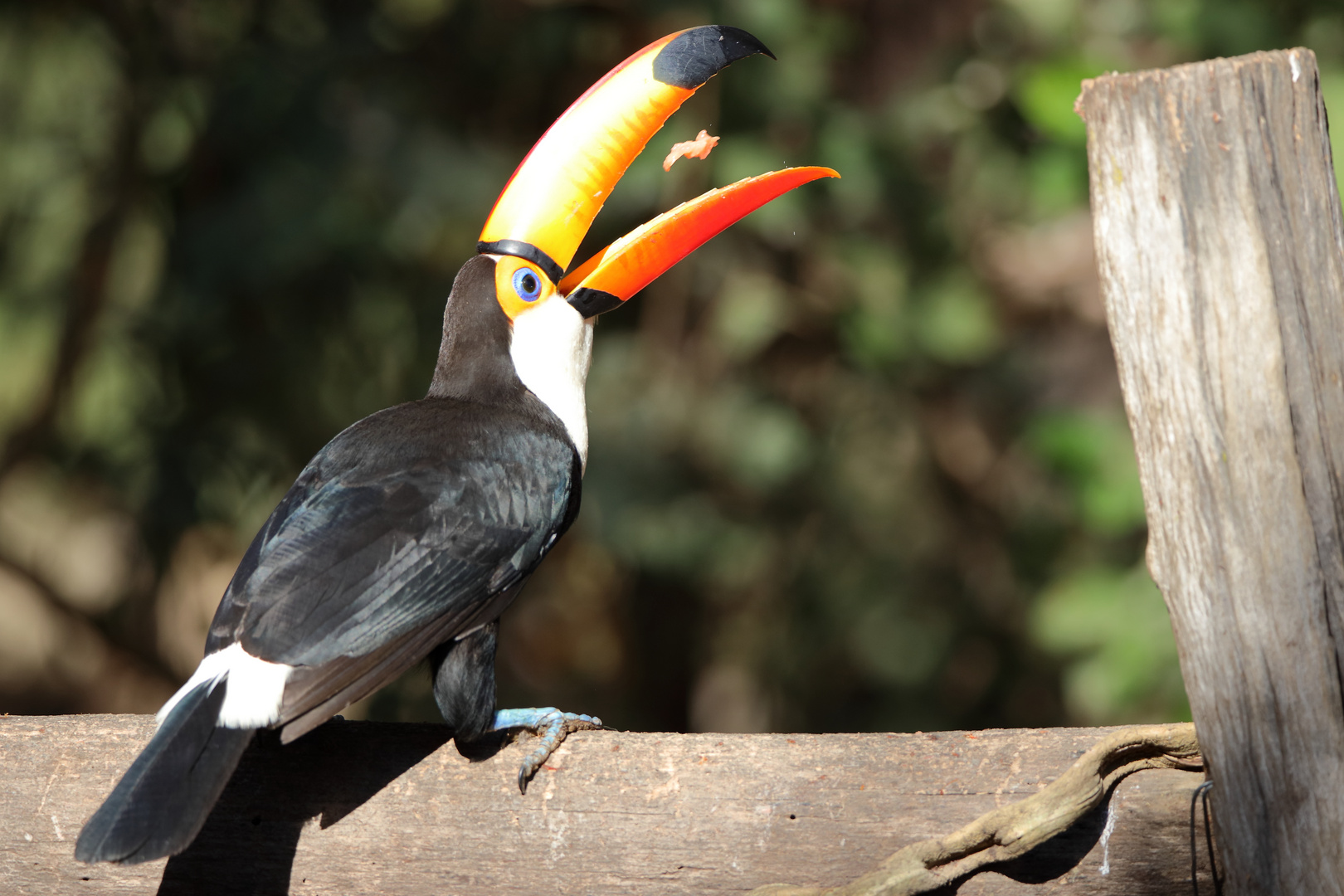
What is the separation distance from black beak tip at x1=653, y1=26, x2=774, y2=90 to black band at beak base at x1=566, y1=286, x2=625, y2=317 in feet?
Result: 1.31

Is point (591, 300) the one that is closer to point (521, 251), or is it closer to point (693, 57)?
point (521, 251)

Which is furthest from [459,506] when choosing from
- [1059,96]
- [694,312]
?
[694,312]

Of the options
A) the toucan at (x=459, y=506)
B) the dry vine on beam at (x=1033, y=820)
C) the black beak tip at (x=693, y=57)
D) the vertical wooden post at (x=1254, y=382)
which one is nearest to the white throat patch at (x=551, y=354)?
the toucan at (x=459, y=506)

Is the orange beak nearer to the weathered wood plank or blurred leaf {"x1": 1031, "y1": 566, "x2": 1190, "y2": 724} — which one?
the weathered wood plank

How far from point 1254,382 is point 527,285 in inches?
52.5

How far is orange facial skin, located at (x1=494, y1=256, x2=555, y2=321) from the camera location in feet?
7.28

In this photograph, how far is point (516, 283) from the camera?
2.22m

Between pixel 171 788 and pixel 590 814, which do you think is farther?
pixel 590 814

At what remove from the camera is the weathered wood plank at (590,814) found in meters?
1.42

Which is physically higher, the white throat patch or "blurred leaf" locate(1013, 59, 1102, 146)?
"blurred leaf" locate(1013, 59, 1102, 146)

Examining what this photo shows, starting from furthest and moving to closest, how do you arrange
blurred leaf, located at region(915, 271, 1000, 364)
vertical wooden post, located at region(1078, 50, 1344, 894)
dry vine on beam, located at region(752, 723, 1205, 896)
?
blurred leaf, located at region(915, 271, 1000, 364)
dry vine on beam, located at region(752, 723, 1205, 896)
vertical wooden post, located at region(1078, 50, 1344, 894)

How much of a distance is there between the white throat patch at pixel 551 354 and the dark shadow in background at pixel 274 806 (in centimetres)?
75

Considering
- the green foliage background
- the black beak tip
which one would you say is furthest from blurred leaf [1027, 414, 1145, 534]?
the black beak tip

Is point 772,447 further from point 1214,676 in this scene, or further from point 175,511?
point 1214,676
